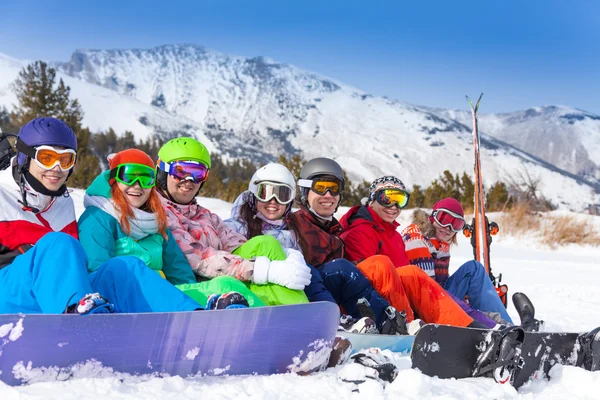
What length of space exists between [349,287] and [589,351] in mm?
1445

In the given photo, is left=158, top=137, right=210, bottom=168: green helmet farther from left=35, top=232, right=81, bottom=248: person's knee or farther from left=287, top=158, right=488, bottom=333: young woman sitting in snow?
left=35, top=232, right=81, bottom=248: person's knee

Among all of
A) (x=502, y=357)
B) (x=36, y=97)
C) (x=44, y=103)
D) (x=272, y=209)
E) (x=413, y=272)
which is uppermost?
(x=36, y=97)

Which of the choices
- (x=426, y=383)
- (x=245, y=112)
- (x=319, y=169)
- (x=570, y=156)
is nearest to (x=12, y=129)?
(x=319, y=169)

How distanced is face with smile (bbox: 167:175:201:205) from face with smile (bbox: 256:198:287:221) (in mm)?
603

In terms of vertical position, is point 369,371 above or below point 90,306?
below

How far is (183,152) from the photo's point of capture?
3.88 metres

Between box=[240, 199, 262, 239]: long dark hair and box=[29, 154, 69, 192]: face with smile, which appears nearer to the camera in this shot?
box=[29, 154, 69, 192]: face with smile

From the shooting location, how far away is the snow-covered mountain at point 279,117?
9306cm

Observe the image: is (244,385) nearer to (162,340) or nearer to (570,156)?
(162,340)

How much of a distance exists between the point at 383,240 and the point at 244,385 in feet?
7.80

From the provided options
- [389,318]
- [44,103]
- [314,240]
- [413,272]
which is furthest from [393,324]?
[44,103]

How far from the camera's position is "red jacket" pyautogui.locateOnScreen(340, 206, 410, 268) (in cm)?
453

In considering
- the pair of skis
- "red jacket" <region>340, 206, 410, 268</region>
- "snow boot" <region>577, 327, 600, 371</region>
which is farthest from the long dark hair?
the pair of skis

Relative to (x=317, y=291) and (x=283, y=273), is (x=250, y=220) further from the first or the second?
(x=283, y=273)
